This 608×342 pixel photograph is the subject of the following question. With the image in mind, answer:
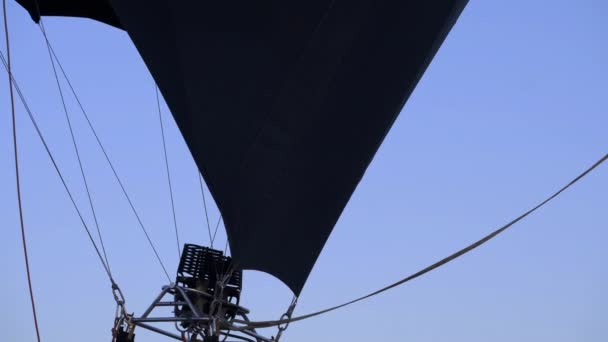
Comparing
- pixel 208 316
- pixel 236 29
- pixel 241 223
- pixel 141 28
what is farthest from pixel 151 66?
pixel 208 316

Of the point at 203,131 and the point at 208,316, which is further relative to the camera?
the point at 208,316

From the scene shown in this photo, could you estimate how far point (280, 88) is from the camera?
7930 mm

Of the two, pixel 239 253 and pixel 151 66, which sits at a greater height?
pixel 151 66

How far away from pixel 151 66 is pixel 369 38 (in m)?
2.13

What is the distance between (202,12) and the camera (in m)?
7.95

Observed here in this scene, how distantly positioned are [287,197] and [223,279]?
1.28 metres

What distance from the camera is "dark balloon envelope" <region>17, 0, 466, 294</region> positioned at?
7.81 m

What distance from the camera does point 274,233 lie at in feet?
26.7

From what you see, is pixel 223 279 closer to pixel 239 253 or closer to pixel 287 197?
pixel 239 253

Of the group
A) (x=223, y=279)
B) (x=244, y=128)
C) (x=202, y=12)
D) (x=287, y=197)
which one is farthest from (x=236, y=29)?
(x=223, y=279)

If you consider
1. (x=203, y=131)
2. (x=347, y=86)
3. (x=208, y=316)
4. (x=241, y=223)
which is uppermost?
(x=347, y=86)

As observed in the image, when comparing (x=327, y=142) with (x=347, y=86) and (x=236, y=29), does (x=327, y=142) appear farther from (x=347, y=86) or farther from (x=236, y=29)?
(x=236, y=29)

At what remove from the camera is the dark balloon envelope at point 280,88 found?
781 cm

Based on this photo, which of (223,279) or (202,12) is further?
(223,279)
